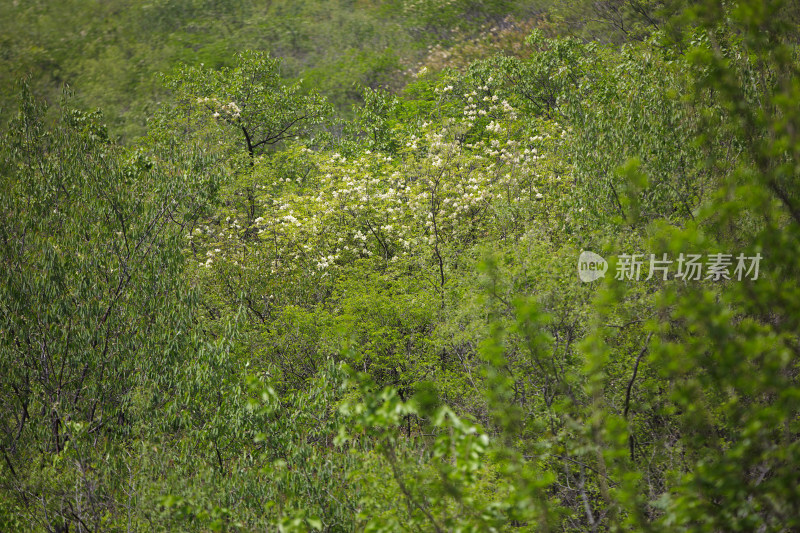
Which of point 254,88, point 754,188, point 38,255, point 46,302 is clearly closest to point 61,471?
point 46,302

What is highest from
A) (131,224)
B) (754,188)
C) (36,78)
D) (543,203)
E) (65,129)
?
(754,188)

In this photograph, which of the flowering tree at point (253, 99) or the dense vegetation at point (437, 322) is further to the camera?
the flowering tree at point (253, 99)

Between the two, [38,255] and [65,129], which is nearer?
[38,255]

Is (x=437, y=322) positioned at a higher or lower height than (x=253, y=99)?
lower

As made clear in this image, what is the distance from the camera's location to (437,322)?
54.1 feet

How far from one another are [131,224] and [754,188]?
12394 mm

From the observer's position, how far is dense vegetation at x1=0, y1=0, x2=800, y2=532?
178 inches

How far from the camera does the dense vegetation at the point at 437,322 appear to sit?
14.8 ft

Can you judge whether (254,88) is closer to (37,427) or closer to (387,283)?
(387,283)

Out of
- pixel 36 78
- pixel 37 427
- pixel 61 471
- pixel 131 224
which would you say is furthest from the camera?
pixel 36 78

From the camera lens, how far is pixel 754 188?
3928 millimetres

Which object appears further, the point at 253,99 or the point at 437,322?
the point at 253,99

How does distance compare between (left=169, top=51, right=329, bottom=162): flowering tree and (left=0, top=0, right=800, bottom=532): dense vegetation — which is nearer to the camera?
(left=0, top=0, right=800, bottom=532): dense vegetation

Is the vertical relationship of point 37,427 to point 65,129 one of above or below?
below
